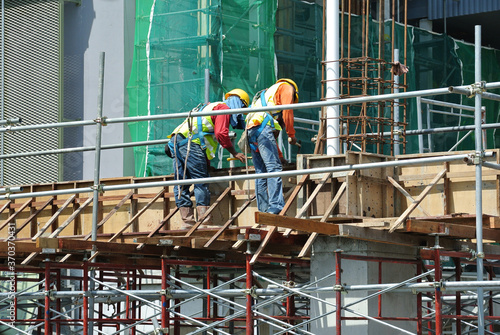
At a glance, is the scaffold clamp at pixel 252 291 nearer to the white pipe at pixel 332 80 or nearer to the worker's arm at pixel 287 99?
the worker's arm at pixel 287 99

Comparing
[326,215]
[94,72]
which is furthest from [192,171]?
[94,72]

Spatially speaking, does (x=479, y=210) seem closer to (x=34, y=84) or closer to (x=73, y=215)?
(x=73, y=215)

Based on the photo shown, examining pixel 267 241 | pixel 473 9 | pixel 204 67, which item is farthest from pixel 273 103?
pixel 473 9

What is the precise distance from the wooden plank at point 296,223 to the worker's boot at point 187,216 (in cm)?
320

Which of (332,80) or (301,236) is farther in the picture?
(332,80)

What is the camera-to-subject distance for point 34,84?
22562mm

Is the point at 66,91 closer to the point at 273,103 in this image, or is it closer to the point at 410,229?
the point at 273,103

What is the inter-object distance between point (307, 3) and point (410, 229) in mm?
14093

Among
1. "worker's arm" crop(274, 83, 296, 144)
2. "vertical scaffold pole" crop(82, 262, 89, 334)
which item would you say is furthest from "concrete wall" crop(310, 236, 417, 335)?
"vertical scaffold pole" crop(82, 262, 89, 334)

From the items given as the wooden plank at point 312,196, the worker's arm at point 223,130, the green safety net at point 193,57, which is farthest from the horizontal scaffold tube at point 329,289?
the green safety net at point 193,57

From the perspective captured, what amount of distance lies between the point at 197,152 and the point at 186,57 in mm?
7174

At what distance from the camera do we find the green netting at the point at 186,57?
2070 cm

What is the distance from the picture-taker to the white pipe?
1498 cm

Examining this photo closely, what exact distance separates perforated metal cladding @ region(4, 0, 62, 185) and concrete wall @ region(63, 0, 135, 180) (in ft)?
1.08
